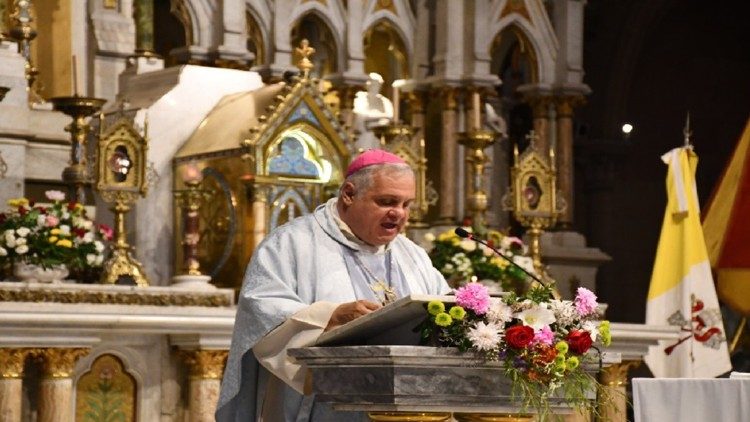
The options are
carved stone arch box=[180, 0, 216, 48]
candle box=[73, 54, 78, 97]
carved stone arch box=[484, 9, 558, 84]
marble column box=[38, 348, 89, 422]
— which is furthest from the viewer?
carved stone arch box=[484, 9, 558, 84]

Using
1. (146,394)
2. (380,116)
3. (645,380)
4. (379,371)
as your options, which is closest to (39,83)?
(380,116)

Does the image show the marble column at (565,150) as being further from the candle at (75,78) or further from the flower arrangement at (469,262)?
the candle at (75,78)

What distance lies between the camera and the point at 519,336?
4707 millimetres

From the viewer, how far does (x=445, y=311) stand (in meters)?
4.73

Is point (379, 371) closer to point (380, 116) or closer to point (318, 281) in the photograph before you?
point (318, 281)

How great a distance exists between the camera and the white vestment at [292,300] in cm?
530

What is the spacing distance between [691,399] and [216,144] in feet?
16.5

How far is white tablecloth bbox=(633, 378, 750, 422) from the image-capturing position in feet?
21.0

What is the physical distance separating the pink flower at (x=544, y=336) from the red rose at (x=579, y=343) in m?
0.09

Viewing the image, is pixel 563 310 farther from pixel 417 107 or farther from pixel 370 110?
pixel 417 107

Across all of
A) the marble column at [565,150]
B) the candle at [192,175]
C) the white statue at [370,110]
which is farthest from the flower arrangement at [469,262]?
the marble column at [565,150]

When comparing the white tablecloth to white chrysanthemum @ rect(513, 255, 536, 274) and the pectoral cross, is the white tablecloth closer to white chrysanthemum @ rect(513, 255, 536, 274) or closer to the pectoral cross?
the pectoral cross

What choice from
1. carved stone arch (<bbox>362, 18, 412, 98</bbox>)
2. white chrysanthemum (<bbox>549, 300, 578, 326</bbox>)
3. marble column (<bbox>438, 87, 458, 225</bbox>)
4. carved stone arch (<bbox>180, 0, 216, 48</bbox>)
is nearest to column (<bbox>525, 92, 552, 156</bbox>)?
marble column (<bbox>438, 87, 458, 225</bbox>)

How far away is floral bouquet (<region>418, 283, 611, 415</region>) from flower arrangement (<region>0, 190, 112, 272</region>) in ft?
15.5
